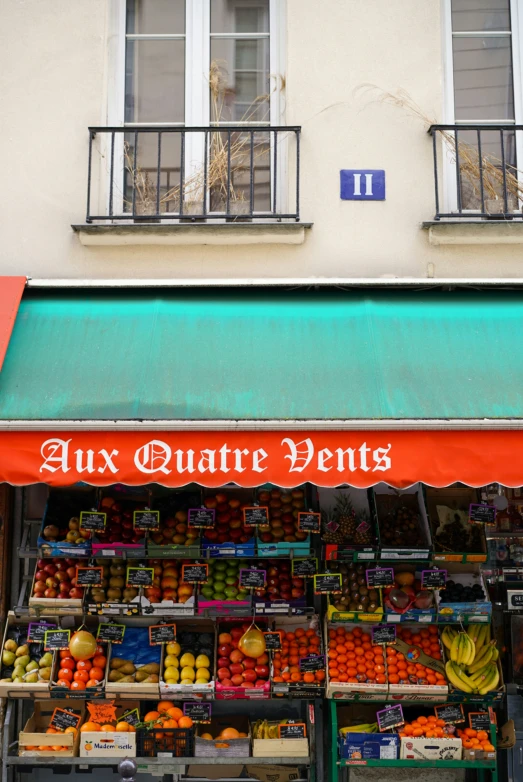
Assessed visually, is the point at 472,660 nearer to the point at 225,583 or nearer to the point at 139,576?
the point at 225,583

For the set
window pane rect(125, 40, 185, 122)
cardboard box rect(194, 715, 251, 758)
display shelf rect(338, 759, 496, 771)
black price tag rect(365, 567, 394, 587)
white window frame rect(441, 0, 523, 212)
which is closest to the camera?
display shelf rect(338, 759, 496, 771)

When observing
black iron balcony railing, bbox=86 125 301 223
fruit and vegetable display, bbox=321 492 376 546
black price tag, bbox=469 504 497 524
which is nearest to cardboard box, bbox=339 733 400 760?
fruit and vegetable display, bbox=321 492 376 546

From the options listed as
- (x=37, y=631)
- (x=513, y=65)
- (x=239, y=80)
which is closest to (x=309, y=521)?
(x=37, y=631)

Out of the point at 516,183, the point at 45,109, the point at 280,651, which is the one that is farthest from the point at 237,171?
the point at 280,651

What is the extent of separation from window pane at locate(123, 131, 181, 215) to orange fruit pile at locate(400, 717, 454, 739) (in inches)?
191

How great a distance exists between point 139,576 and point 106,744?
1366 mm

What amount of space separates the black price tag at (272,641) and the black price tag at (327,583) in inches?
20.9

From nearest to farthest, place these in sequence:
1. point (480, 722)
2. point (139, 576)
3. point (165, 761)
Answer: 1. point (165, 761)
2. point (480, 722)
3. point (139, 576)

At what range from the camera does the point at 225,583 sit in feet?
22.6

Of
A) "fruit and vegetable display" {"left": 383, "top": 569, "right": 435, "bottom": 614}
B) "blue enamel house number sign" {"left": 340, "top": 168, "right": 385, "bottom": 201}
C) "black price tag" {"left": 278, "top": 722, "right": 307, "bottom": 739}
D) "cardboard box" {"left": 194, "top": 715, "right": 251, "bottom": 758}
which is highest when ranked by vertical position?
"blue enamel house number sign" {"left": 340, "top": 168, "right": 385, "bottom": 201}

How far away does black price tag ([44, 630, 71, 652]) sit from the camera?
6714mm

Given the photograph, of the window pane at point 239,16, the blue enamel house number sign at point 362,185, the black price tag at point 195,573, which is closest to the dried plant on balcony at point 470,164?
the blue enamel house number sign at point 362,185

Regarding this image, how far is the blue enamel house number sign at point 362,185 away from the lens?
267 inches

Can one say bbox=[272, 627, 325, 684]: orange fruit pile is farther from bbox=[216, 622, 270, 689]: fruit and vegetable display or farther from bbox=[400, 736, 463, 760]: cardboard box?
bbox=[400, 736, 463, 760]: cardboard box
